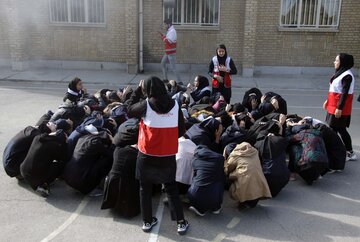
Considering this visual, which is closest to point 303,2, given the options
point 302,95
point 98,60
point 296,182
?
point 302,95

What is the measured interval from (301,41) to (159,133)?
11.0 m

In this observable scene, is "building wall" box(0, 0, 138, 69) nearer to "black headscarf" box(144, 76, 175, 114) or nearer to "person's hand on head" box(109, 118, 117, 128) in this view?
"person's hand on head" box(109, 118, 117, 128)

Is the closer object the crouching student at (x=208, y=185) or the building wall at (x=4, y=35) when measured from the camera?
the crouching student at (x=208, y=185)

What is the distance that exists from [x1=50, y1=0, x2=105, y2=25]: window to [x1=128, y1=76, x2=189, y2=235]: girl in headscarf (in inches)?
425

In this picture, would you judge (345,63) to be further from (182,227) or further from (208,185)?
(182,227)

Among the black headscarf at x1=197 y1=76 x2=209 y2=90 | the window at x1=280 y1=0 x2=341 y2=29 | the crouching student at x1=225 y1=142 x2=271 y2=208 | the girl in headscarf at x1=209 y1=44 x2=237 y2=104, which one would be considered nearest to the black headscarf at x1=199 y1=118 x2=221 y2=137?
the crouching student at x1=225 y1=142 x2=271 y2=208

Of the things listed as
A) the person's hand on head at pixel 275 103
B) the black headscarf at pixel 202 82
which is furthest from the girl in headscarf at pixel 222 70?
the person's hand on head at pixel 275 103

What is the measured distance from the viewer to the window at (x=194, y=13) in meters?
14.2

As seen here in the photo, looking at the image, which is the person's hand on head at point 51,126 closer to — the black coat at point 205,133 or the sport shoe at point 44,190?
the sport shoe at point 44,190

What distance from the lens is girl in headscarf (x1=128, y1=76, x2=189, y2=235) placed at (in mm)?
4250

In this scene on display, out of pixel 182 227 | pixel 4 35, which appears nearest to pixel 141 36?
pixel 4 35

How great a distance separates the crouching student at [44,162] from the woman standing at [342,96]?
4113 millimetres

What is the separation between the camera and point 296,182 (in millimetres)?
5867

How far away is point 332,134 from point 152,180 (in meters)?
3.05
